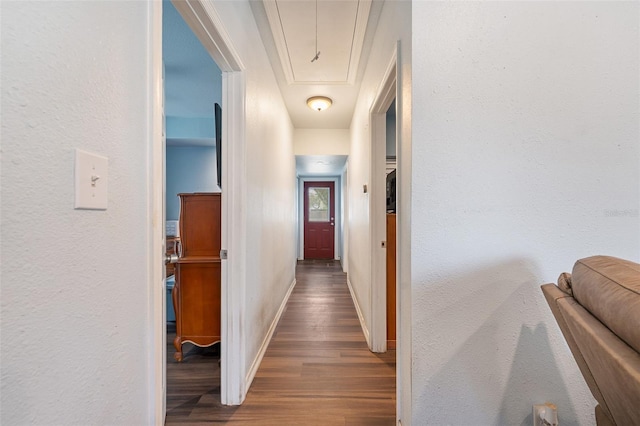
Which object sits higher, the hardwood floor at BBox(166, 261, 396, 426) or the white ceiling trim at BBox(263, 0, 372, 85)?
the white ceiling trim at BBox(263, 0, 372, 85)

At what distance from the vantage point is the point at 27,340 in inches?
18.2

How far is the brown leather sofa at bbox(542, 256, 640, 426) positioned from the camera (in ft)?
1.95

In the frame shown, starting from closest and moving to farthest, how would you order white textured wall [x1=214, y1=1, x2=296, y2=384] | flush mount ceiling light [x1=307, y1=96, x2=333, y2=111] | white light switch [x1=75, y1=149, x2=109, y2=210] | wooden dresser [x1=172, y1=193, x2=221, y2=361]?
white light switch [x1=75, y1=149, x2=109, y2=210] → white textured wall [x1=214, y1=1, x2=296, y2=384] → wooden dresser [x1=172, y1=193, x2=221, y2=361] → flush mount ceiling light [x1=307, y1=96, x2=333, y2=111]

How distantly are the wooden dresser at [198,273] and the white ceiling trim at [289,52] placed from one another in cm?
131

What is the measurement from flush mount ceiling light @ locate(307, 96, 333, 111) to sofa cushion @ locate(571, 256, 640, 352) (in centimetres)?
268

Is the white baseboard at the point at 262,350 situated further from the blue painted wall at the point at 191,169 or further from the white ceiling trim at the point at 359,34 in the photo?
the white ceiling trim at the point at 359,34

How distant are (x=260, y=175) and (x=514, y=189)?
1.58m

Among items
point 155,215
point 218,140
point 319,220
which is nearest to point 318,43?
point 218,140

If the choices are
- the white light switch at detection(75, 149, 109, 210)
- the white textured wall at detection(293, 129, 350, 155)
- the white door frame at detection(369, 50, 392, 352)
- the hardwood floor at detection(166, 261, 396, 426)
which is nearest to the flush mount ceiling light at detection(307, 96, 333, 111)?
the white textured wall at detection(293, 129, 350, 155)

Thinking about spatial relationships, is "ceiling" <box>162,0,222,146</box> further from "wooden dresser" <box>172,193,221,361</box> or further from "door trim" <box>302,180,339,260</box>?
"door trim" <box>302,180,339,260</box>

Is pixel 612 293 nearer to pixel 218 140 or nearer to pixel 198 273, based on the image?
pixel 218 140

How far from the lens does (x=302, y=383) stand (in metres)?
1.74

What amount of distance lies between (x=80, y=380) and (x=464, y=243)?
130 centimetres

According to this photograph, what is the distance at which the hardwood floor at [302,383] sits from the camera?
1.47m
